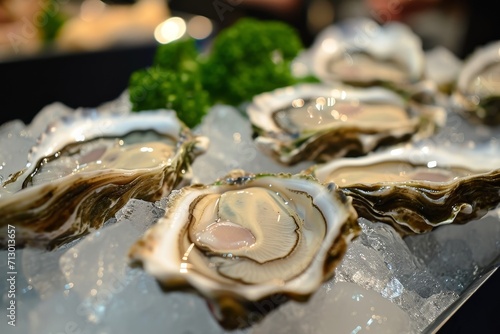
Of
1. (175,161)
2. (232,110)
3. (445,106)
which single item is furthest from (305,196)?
(445,106)

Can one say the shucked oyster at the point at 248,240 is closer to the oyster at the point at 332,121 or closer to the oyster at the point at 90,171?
the oyster at the point at 90,171

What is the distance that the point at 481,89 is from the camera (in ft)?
5.48

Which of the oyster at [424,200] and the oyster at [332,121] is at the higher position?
the oyster at [424,200]

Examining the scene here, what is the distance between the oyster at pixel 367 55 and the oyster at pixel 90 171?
80cm

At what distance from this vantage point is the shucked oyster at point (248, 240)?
68 cm

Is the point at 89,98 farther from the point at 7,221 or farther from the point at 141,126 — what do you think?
the point at 7,221

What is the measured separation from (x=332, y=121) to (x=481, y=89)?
70 cm

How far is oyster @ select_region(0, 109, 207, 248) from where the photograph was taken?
79cm

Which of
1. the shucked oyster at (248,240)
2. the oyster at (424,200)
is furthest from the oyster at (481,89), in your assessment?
the shucked oyster at (248,240)

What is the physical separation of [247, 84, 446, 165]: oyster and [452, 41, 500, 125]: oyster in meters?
0.20

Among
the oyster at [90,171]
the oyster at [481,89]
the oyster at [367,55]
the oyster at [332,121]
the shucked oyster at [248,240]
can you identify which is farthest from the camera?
the oyster at [367,55]

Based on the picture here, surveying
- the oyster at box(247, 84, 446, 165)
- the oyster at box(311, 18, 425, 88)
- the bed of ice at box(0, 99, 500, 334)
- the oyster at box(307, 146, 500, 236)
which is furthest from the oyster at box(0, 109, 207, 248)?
the oyster at box(311, 18, 425, 88)

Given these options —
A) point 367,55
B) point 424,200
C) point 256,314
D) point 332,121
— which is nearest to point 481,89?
point 367,55

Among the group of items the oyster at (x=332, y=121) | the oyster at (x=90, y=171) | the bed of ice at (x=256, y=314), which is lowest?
the bed of ice at (x=256, y=314)
